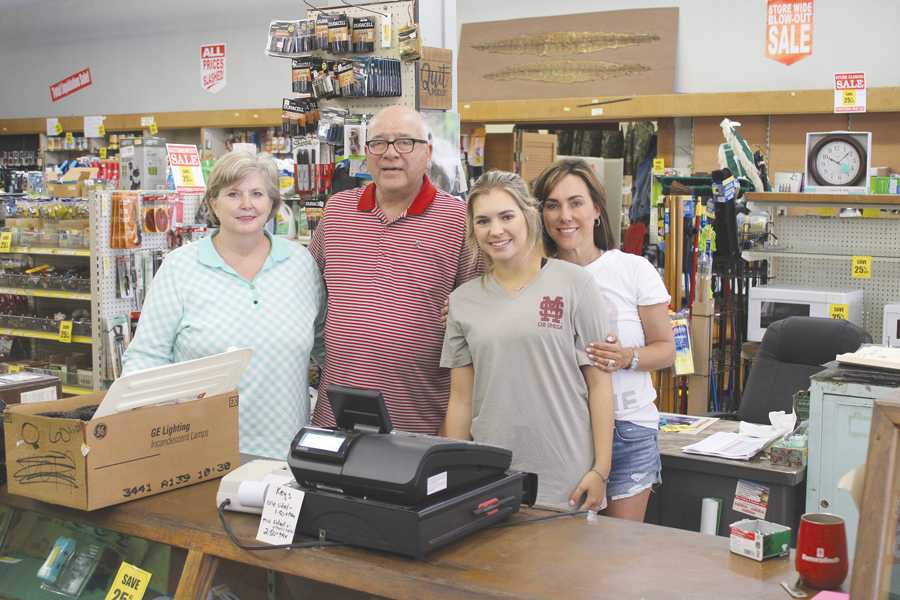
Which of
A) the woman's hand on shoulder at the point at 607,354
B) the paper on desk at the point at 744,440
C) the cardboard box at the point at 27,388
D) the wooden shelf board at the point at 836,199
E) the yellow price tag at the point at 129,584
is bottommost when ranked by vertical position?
the paper on desk at the point at 744,440

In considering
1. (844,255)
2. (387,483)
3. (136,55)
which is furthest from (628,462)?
(136,55)

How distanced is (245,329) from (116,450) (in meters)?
0.57

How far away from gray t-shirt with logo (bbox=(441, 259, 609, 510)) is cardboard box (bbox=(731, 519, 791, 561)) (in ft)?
1.90

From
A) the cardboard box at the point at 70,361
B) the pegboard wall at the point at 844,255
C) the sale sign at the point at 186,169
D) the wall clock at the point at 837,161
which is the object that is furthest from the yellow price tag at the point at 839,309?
the cardboard box at the point at 70,361

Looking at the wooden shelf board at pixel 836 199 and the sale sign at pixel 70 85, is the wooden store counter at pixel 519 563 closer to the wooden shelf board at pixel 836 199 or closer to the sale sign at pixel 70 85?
the wooden shelf board at pixel 836 199

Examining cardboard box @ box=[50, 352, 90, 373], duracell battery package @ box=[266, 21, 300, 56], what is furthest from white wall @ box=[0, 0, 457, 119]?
duracell battery package @ box=[266, 21, 300, 56]

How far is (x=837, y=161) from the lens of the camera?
4.46 metres

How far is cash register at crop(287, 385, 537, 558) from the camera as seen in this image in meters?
1.37

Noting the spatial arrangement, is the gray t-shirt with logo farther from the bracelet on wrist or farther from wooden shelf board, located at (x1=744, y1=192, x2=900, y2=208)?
wooden shelf board, located at (x1=744, y1=192, x2=900, y2=208)

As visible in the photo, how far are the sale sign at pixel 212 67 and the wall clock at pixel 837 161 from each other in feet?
29.4

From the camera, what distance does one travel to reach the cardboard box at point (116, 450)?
5.49 feet

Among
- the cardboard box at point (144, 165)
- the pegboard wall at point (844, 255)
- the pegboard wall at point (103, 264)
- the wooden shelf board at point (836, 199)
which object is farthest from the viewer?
the cardboard box at point (144, 165)

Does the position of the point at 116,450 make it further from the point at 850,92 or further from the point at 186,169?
the point at 850,92

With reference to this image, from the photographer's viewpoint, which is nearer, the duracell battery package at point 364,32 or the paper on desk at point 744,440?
the paper on desk at point 744,440
